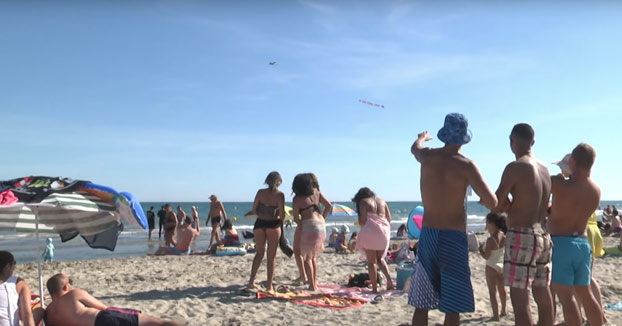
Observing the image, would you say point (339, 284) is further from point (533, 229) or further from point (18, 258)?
point (18, 258)

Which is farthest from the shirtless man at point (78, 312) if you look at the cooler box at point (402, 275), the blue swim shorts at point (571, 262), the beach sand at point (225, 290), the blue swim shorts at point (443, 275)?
the cooler box at point (402, 275)

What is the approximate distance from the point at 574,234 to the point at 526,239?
660mm

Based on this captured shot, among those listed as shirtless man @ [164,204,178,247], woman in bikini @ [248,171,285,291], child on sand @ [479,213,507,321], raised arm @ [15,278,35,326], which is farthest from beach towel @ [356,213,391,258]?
shirtless man @ [164,204,178,247]

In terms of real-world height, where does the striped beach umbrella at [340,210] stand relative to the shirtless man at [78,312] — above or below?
above

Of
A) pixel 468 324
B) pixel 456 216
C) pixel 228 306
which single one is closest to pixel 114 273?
pixel 228 306

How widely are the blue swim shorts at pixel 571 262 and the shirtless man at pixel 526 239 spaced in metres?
0.32

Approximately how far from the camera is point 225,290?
677cm

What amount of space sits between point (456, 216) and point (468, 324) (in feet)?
6.73

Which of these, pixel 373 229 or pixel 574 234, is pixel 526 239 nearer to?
pixel 574 234

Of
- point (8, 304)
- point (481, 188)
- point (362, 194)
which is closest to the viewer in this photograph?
point (481, 188)

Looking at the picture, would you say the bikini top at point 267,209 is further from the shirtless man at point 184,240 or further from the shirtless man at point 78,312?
the shirtless man at point 184,240

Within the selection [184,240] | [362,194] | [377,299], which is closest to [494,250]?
[377,299]

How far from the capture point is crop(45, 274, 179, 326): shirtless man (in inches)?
149

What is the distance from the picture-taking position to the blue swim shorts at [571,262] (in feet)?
11.9
